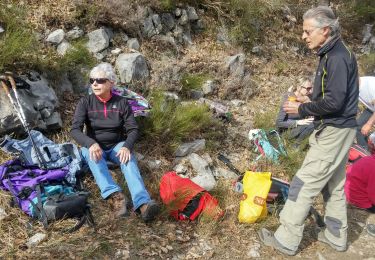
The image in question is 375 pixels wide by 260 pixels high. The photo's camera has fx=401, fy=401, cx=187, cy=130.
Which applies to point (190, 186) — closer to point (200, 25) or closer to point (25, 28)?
point (25, 28)

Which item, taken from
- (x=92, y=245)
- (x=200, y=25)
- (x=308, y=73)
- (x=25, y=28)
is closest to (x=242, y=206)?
(x=92, y=245)

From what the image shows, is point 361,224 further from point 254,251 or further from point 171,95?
point 171,95

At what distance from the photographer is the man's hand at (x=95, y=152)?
174 inches

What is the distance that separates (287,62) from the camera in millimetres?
9336

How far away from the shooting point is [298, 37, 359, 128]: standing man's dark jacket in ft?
11.7

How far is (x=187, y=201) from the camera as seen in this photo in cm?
451

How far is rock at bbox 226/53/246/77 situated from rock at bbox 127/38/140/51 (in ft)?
5.98

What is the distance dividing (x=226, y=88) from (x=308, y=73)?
107 inches

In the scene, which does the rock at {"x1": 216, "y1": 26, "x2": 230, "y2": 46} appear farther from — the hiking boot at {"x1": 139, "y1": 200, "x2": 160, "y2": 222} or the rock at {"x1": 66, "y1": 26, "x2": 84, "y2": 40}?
the hiking boot at {"x1": 139, "y1": 200, "x2": 160, "y2": 222}

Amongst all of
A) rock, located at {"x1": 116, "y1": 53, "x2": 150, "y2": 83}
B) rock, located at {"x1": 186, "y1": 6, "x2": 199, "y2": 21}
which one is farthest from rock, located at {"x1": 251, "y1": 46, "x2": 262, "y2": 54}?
rock, located at {"x1": 116, "y1": 53, "x2": 150, "y2": 83}

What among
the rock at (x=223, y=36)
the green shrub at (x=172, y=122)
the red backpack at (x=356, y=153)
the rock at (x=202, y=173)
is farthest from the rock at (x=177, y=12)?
the red backpack at (x=356, y=153)

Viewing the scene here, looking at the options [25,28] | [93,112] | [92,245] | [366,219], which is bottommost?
[366,219]

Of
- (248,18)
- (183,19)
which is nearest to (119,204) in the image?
(183,19)

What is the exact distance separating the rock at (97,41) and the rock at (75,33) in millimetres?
149
